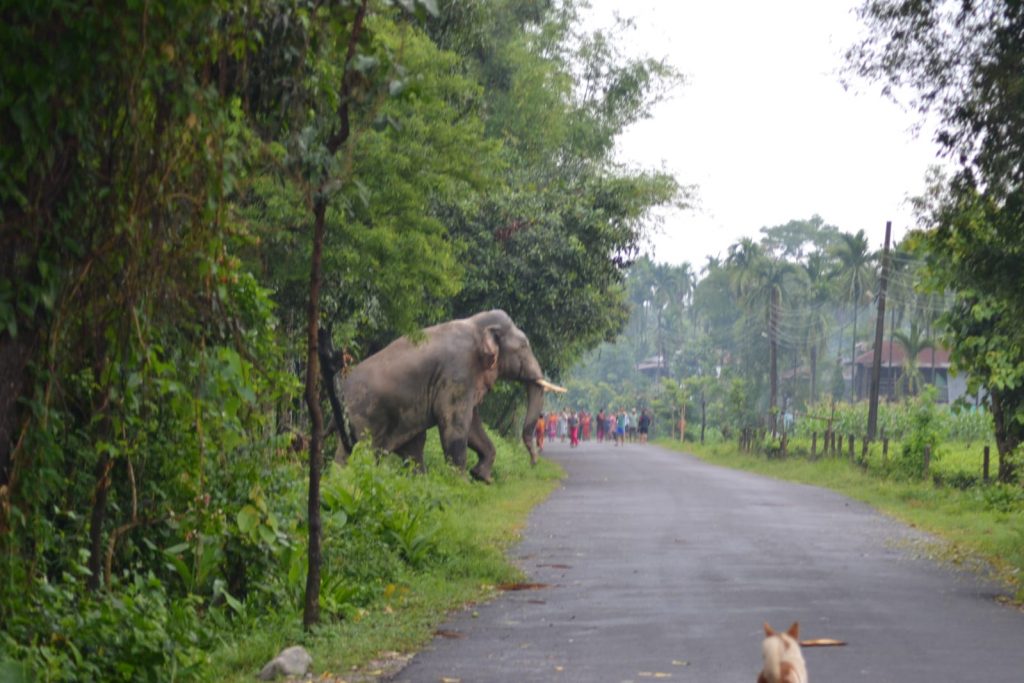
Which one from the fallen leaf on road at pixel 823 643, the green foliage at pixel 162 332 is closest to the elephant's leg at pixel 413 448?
the green foliage at pixel 162 332

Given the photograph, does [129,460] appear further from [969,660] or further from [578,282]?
[578,282]

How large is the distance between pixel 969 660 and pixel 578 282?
2136 centimetres

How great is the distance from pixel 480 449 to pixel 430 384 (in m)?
2.36

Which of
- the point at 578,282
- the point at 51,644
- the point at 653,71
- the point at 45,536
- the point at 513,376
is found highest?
the point at 653,71

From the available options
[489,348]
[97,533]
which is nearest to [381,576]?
[97,533]

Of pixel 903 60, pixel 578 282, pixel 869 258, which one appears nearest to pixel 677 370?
pixel 869 258

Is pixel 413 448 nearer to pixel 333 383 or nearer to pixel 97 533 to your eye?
pixel 333 383

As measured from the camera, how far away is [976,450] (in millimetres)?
37344

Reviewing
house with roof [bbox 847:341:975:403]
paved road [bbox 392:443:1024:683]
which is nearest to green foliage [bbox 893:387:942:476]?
paved road [bbox 392:443:1024:683]

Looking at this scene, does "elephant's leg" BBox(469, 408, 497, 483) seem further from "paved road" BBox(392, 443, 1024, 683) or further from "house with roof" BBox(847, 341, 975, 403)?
"house with roof" BBox(847, 341, 975, 403)

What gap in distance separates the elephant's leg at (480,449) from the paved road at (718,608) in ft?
14.1

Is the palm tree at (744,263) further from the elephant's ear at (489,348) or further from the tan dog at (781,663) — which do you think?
the tan dog at (781,663)

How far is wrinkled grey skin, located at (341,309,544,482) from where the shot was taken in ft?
77.2

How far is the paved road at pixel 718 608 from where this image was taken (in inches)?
378
